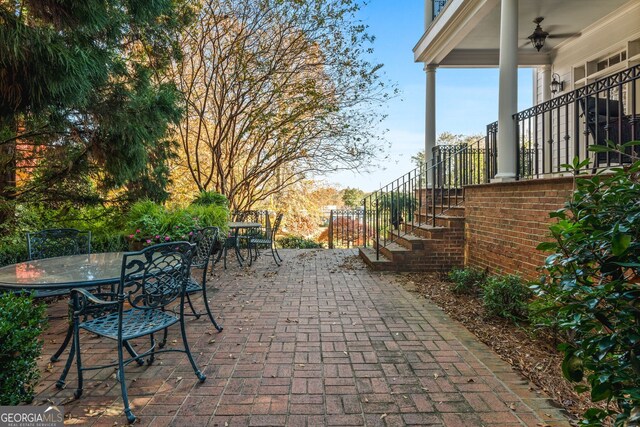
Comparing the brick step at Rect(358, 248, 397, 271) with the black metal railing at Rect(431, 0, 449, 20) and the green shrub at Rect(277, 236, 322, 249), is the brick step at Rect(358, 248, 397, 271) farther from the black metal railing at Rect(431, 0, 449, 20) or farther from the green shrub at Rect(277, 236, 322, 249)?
the black metal railing at Rect(431, 0, 449, 20)

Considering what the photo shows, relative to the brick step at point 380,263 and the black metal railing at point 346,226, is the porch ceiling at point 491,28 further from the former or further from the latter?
the brick step at point 380,263

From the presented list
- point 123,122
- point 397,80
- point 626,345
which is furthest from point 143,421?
point 397,80

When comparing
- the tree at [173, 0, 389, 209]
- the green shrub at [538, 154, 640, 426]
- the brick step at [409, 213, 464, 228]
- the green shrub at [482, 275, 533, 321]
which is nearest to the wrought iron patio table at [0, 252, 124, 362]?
the green shrub at [538, 154, 640, 426]

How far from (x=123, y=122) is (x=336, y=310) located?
3511 millimetres

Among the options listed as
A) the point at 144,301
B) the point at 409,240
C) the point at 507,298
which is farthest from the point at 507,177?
the point at 144,301

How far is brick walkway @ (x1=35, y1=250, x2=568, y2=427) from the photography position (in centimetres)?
208

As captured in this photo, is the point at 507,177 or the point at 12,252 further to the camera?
the point at 507,177

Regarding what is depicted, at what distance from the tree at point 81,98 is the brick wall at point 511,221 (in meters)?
4.64

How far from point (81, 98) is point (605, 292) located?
412cm

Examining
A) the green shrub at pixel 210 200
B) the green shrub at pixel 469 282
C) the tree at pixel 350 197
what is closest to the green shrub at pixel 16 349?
the green shrub at pixel 469 282

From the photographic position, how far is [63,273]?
9.04 ft

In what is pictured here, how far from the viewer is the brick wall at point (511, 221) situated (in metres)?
3.79

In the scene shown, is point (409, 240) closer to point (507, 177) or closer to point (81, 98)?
point (507, 177)

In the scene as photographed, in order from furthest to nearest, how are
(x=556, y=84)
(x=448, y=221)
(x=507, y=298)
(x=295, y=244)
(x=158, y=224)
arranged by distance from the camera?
(x=295, y=244), (x=556, y=84), (x=448, y=221), (x=158, y=224), (x=507, y=298)
